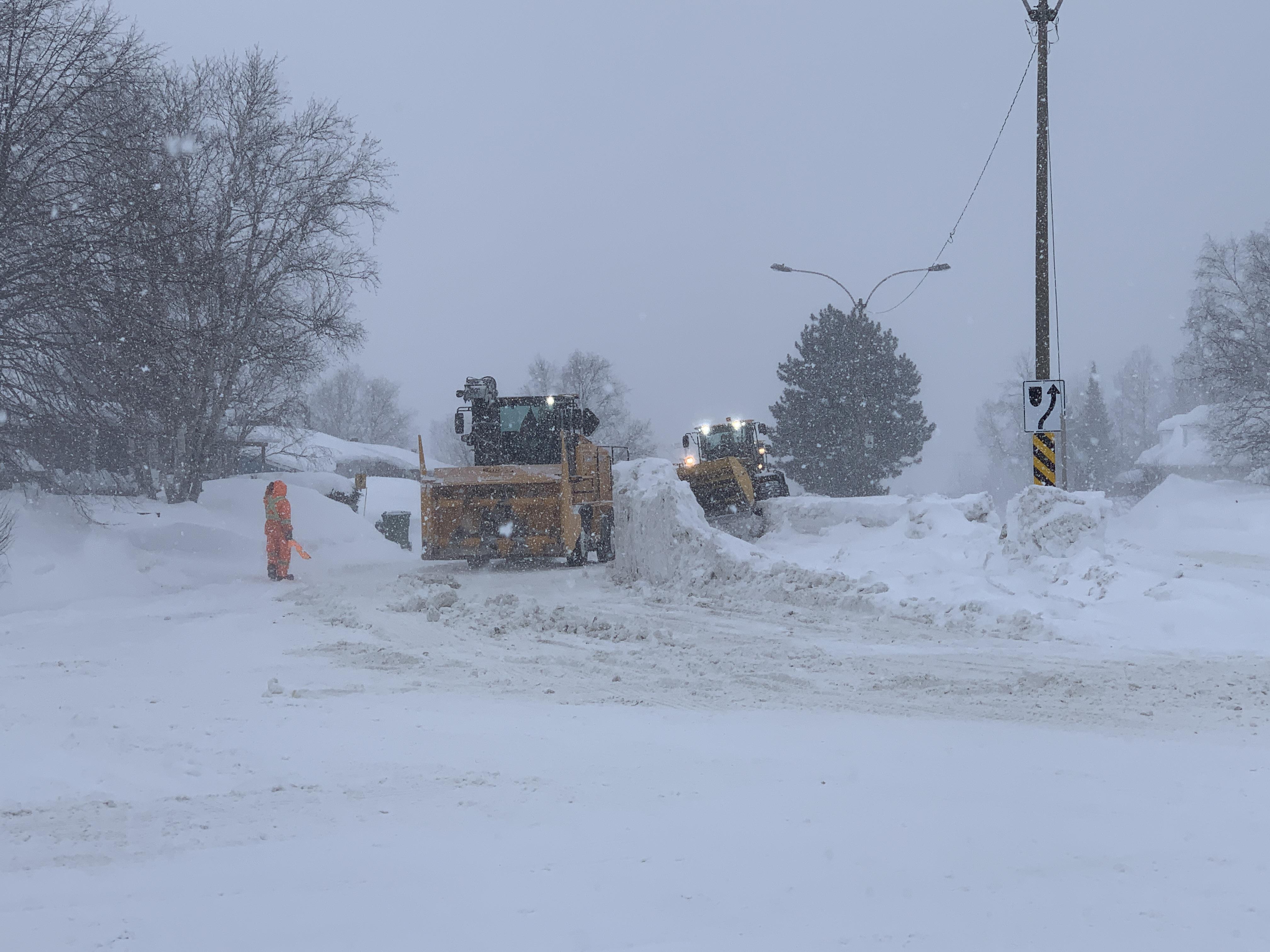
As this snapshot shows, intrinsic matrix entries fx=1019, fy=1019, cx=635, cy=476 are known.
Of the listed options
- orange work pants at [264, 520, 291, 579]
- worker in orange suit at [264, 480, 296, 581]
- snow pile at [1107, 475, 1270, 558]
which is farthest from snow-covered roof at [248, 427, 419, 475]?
snow pile at [1107, 475, 1270, 558]

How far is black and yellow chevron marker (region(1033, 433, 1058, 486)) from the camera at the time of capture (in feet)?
47.3

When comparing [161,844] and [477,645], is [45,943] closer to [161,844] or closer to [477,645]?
[161,844]

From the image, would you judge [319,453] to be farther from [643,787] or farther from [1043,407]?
[643,787]

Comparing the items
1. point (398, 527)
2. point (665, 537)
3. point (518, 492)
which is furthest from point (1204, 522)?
point (398, 527)

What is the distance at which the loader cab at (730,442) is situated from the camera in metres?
30.7

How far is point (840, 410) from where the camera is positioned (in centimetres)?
4878

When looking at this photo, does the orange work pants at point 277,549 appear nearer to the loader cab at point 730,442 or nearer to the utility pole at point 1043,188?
the utility pole at point 1043,188

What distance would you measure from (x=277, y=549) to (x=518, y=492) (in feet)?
12.5

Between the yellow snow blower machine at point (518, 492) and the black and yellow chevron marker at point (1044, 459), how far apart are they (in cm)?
712

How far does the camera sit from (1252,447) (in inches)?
1366

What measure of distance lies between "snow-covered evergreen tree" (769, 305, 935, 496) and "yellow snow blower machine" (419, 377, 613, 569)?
30697 millimetres

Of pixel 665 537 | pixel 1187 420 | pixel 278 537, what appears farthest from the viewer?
pixel 1187 420

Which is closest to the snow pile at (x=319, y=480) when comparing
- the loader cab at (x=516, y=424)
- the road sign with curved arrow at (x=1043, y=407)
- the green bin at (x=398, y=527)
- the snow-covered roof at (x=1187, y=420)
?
the green bin at (x=398, y=527)

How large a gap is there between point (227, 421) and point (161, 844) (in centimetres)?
2032
